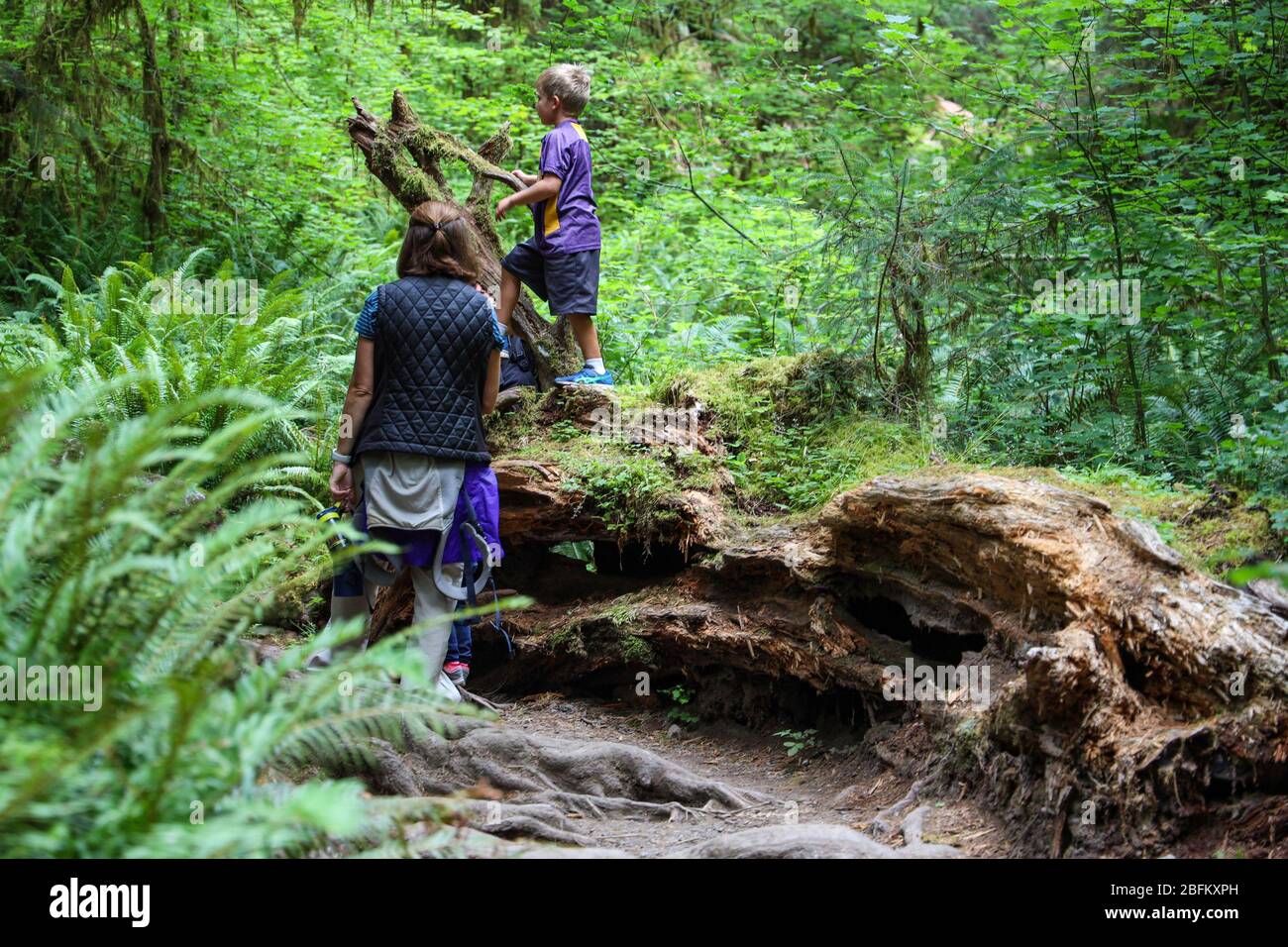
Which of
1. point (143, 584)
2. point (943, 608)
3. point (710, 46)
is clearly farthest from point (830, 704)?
point (710, 46)

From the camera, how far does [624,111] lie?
15.5 m

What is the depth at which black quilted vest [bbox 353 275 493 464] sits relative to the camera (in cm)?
502

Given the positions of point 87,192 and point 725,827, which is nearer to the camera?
point 725,827

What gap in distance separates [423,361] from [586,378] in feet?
6.69

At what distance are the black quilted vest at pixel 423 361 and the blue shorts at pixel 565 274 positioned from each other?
5.41ft

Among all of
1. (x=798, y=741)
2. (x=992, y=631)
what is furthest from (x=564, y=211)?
(x=992, y=631)

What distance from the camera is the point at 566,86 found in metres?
6.73

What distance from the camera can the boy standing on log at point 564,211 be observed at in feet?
22.0

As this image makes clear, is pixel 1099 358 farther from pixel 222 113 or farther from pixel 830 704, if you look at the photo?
pixel 222 113

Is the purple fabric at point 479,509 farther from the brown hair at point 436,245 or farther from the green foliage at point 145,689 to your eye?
the green foliage at point 145,689

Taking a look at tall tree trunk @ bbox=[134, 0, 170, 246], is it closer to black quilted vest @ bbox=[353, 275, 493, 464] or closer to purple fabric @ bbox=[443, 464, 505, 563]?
black quilted vest @ bbox=[353, 275, 493, 464]
